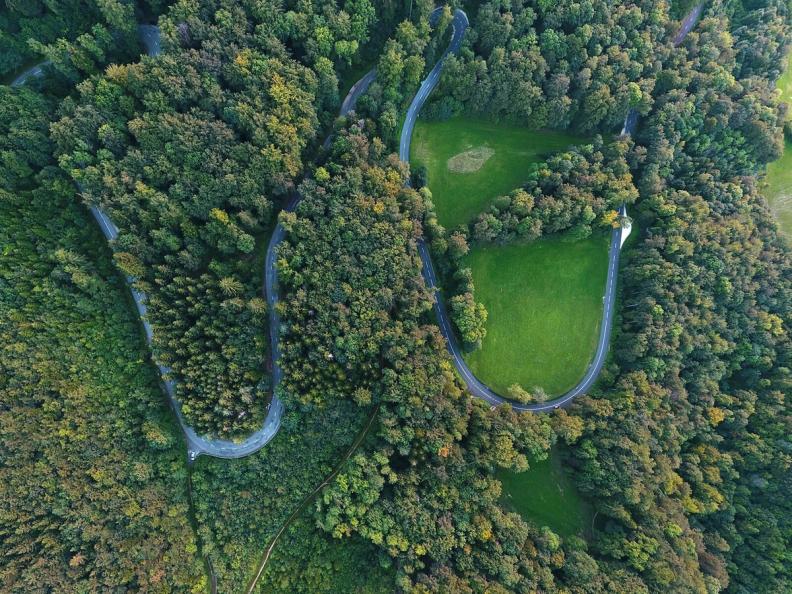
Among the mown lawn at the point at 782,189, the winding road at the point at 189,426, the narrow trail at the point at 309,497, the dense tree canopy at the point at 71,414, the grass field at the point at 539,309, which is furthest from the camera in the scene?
the mown lawn at the point at 782,189

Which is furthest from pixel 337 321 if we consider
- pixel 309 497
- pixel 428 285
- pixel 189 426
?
pixel 309 497

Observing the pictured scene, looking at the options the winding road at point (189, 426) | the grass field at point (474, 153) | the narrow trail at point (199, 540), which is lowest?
the narrow trail at point (199, 540)

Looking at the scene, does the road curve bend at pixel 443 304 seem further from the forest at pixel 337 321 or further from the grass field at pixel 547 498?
the grass field at pixel 547 498

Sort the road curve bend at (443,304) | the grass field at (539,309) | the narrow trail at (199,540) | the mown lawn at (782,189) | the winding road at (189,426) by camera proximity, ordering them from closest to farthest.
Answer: the narrow trail at (199,540)
the winding road at (189,426)
the road curve bend at (443,304)
the grass field at (539,309)
the mown lawn at (782,189)

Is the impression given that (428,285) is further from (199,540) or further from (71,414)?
(71,414)

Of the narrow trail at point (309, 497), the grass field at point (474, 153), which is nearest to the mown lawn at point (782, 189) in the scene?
the grass field at point (474, 153)

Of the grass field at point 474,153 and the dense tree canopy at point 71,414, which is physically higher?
the grass field at point 474,153
